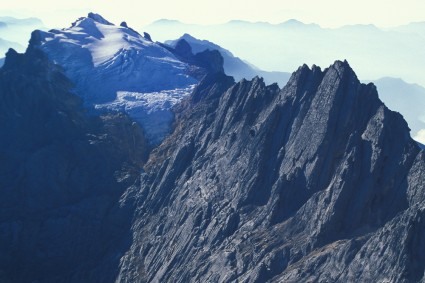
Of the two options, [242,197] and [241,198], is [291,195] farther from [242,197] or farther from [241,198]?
[241,198]

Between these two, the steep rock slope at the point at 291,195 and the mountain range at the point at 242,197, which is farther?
the mountain range at the point at 242,197

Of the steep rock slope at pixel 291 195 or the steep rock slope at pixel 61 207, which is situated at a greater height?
the steep rock slope at pixel 291 195

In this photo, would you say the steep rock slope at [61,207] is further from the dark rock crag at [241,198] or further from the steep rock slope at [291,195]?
the steep rock slope at [291,195]

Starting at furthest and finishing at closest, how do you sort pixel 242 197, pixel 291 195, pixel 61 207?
pixel 61 207 → pixel 242 197 → pixel 291 195

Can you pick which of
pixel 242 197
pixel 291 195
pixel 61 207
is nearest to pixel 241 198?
pixel 242 197

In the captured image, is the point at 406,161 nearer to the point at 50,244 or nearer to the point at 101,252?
the point at 101,252

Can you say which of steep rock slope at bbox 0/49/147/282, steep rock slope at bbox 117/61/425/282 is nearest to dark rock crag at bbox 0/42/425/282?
steep rock slope at bbox 117/61/425/282

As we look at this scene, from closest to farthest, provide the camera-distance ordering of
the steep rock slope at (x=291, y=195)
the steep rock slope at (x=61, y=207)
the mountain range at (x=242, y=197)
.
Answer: the steep rock slope at (x=291, y=195) → the mountain range at (x=242, y=197) → the steep rock slope at (x=61, y=207)

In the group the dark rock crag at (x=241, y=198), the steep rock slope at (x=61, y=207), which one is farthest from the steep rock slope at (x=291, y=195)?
the steep rock slope at (x=61, y=207)
